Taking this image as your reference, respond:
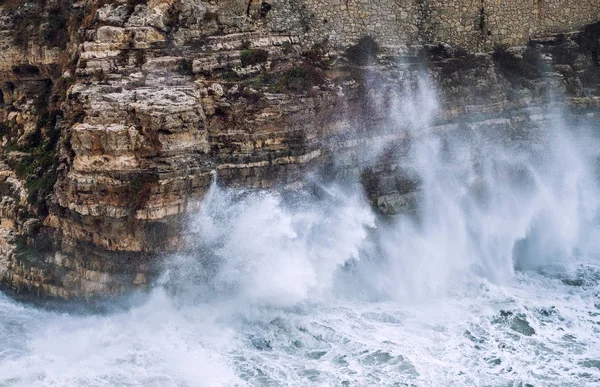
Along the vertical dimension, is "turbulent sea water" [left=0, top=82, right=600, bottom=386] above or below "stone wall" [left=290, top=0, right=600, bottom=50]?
below

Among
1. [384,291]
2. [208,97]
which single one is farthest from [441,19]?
[384,291]

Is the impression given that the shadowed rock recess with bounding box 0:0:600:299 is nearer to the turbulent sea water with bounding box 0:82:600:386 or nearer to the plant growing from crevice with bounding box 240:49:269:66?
the plant growing from crevice with bounding box 240:49:269:66

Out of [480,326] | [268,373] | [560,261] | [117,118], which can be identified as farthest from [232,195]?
[560,261]

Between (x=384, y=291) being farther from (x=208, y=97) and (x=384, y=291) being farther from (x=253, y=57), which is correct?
(x=253, y=57)

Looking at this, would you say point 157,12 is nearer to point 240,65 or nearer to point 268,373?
point 240,65

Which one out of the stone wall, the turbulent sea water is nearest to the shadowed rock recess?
the stone wall
